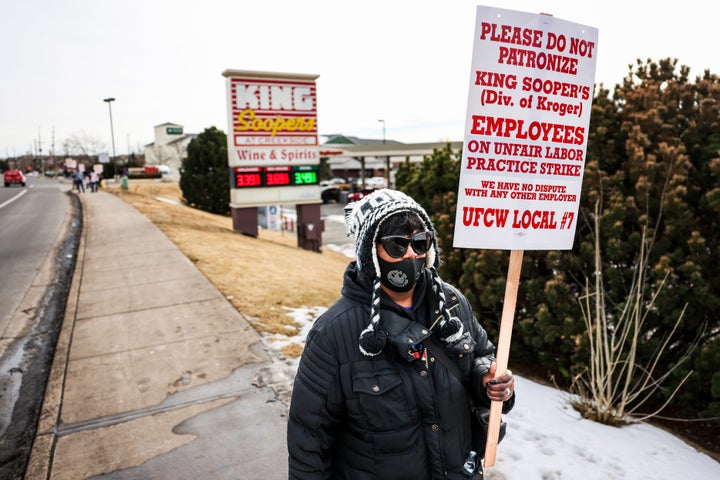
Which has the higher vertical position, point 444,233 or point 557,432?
point 444,233

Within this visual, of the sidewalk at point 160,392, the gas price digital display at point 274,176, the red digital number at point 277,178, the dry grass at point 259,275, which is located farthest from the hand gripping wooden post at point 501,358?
the red digital number at point 277,178

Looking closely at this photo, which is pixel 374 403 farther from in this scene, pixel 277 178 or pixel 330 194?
pixel 330 194

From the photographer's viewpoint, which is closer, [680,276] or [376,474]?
[376,474]

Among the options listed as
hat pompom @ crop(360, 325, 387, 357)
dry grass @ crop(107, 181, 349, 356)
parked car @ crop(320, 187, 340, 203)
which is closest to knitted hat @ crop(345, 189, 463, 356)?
hat pompom @ crop(360, 325, 387, 357)

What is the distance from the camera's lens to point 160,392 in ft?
15.5

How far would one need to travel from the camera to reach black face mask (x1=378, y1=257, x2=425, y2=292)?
205cm

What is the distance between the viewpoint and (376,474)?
6.55 feet

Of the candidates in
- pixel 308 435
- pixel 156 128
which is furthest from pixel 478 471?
pixel 156 128

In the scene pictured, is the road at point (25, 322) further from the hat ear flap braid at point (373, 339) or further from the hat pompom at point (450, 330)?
the hat pompom at point (450, 330)

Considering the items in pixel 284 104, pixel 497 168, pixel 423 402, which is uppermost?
pixel 284 104

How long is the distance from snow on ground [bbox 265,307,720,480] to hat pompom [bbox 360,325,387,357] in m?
2.10

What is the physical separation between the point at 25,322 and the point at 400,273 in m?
6.97

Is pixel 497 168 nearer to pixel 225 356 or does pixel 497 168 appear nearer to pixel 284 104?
pixel 225 356

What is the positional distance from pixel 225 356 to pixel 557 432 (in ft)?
11.0
